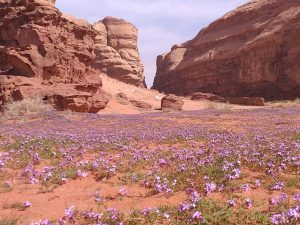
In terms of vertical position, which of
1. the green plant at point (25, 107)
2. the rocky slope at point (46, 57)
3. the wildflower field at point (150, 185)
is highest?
the rocky slope at point (46, 57)

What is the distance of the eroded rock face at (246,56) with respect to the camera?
5409 centimetres

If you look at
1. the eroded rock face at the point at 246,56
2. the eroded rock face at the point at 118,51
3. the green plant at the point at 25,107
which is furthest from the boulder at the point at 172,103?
the eroded rock face at the point at 118,51

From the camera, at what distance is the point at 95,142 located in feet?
34.6

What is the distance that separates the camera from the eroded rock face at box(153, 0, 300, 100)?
54.1 metres

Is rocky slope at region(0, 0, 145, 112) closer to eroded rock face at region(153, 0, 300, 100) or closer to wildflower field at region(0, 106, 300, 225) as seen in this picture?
wildflower field at region(0, 106, 300, 225)

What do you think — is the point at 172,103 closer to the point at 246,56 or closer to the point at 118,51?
the point at 246,56

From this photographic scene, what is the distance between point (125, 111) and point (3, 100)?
11502 millimetres

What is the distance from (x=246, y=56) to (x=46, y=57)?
41.9 meters

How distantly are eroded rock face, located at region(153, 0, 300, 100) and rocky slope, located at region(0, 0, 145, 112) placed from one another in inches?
1300

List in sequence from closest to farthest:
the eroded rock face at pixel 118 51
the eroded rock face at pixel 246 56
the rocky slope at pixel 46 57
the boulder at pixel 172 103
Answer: the rocky slope at pixel 46 57 → the boulder at pixel 172 103 → the eroded rock face at pixel 246 56 → the eroded rock face at pixel 118 51

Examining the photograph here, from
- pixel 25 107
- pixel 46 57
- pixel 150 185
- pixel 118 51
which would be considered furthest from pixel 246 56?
pixel 150 185

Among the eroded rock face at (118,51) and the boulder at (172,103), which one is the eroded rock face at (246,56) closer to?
the eroded rock face at (118,51)

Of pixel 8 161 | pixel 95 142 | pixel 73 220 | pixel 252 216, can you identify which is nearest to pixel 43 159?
pixel 8 161

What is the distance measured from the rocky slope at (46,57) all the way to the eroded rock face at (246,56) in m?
33.0
